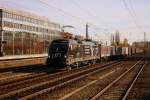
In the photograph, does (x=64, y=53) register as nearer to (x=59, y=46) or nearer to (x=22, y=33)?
(x=59, y=46)

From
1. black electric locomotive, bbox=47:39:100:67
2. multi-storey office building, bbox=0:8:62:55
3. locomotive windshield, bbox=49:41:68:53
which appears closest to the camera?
black electric locomotive, bbox=47:39:100:67

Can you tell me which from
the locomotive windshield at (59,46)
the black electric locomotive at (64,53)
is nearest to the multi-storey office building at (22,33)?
the black electric locomotive at (64,53)

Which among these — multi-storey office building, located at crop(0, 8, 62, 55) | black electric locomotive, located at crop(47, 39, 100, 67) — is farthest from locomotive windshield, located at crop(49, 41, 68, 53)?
multi-storey office building, located at crop(0, 8, 62, 55)

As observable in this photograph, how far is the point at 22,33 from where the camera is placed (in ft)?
203

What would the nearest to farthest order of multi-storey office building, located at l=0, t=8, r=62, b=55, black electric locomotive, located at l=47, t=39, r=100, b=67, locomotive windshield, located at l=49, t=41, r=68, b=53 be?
black electric locomotive, located at l=47, t=39, r=100, b=67 < locomotive windshield, located at l=49, t=41, r=68, b=53 < multi-storey office building, located at l=0, t=8, r=62, b=55

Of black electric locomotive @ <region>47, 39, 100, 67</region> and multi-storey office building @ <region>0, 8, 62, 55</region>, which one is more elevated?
multi-storey office building @ <region>0, 8, 62, 55</region>

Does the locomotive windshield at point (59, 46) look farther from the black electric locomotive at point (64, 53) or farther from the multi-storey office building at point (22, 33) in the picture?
the multi-storey office building at point (22, 33)

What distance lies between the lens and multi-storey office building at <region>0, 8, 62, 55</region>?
53.6 metres

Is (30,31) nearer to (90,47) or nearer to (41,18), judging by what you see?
(41,18)

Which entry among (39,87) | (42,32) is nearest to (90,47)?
(39,87)

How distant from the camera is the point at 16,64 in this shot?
37.3 meters

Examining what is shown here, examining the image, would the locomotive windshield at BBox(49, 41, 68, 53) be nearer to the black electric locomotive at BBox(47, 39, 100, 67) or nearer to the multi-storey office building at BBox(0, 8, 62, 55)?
the black electric locomotive at BBox(47, 39, 100, 67)

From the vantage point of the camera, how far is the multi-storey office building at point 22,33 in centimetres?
5357

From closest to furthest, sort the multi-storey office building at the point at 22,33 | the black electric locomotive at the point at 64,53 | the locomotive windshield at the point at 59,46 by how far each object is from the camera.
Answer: the black electric locomotive at the point at 64,53 < the locomotive windshield at the point at 59,46 < the multi-storey office building at the point at 22,33
